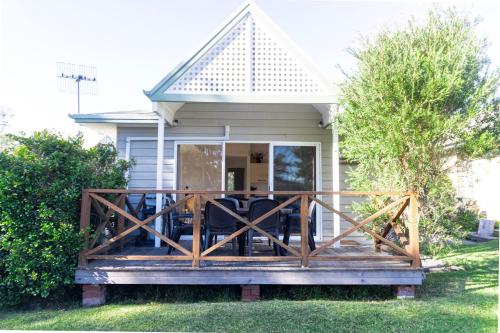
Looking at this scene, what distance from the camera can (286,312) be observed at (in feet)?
11.8

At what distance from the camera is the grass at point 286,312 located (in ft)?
11.0

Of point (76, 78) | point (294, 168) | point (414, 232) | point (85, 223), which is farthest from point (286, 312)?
point (76, 78)

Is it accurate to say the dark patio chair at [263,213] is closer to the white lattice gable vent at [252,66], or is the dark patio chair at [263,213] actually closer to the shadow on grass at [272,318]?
the shadow on grass at [272,318]

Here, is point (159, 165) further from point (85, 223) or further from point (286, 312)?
point (286, 312)

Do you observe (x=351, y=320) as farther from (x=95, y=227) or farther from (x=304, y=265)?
(x=95, y=227)

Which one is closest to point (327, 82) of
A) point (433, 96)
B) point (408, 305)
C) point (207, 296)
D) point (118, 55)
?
point (433, 96)

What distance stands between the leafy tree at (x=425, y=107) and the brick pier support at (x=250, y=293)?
7.72 feet

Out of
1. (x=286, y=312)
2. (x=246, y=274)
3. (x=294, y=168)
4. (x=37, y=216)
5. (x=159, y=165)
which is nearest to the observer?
(x=286, y=312)

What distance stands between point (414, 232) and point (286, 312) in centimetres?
199

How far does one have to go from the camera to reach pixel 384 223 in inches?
201

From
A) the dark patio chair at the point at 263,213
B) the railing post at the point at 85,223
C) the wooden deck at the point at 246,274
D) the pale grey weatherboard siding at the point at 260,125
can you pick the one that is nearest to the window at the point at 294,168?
the pale grey weatherboard siding at the point at 260,125

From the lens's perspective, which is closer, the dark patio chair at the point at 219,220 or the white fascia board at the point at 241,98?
the dark patio chair at the point at 219,220

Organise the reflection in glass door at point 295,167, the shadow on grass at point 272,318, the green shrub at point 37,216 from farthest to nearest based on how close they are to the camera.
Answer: the reflection in glass door at point 295,167, the green shrub at point 37,216, the shadow on grass at point 272,318

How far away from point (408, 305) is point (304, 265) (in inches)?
50.1
